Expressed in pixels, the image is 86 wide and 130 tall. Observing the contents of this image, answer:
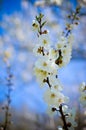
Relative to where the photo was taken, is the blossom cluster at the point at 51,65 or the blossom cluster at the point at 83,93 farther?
the blossom cluster at the point at 83,93

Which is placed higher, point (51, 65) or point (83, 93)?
point (51, 65)

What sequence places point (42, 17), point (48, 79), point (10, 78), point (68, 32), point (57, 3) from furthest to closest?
point (57, 3), point (10, 78), point (68, 32), point (42, 17), point (48, 79)

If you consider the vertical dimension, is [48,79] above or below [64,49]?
below

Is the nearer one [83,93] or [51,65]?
[51,65]

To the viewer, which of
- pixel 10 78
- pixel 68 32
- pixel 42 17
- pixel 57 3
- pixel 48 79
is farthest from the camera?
pixel 57 3

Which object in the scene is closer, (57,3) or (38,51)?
(38,51)

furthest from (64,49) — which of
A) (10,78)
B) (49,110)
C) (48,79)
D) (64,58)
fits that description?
(10,78)

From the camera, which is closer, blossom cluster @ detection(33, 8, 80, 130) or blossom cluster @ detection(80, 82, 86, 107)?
blossom cluster @ detection(33, 8, 80, 130)

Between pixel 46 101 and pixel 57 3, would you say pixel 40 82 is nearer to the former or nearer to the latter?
pixel 46 101
